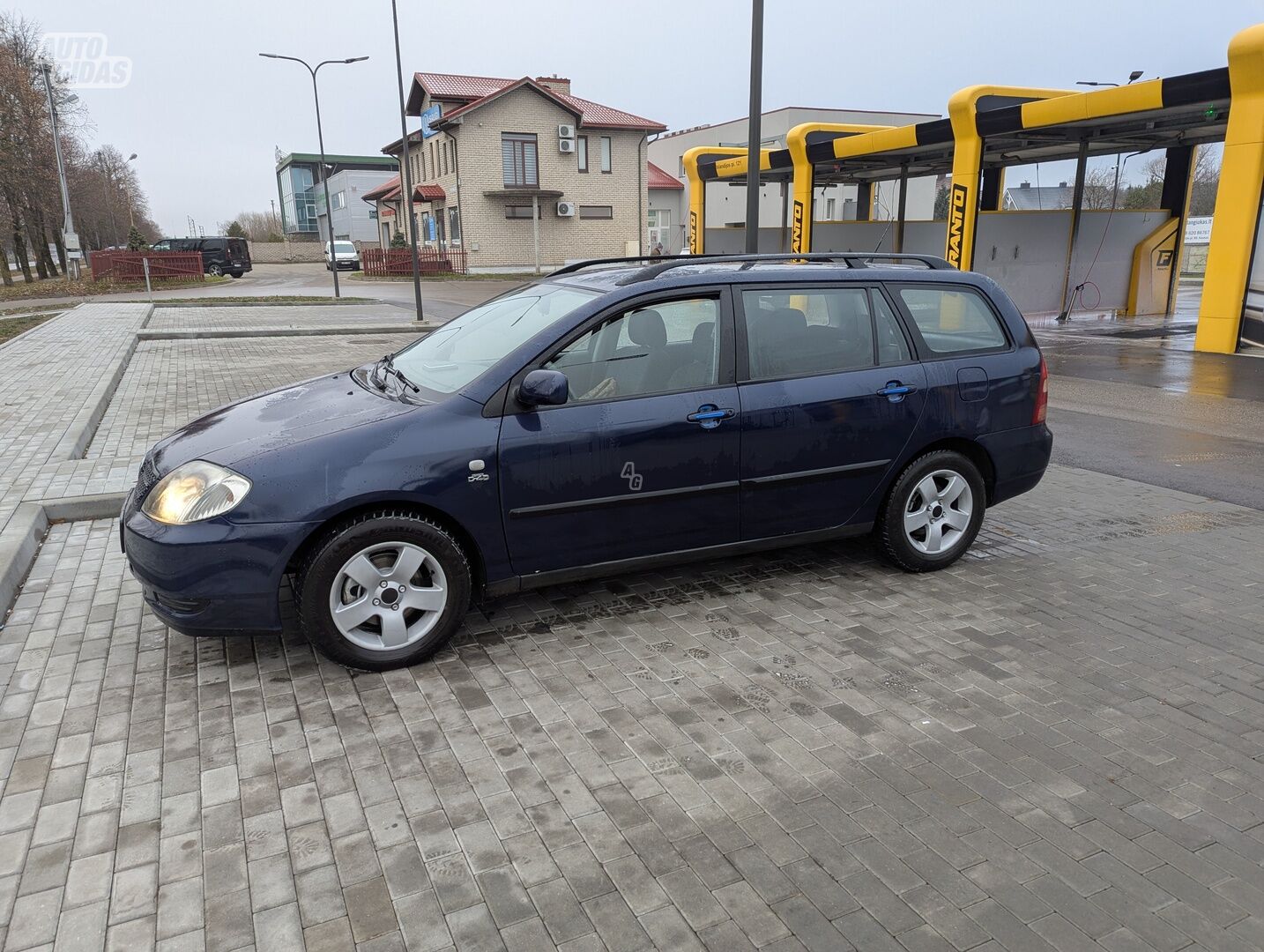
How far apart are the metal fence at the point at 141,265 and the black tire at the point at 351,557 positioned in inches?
1518

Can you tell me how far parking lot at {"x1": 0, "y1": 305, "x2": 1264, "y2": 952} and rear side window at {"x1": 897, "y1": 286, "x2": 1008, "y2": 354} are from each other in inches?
51.6

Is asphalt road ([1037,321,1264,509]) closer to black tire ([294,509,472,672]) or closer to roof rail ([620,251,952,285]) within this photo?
roof rail ([620,251,952,285])

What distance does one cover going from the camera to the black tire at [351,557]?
12.2 ft

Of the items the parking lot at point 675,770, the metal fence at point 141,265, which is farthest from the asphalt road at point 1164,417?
the metal fence at point 141,265

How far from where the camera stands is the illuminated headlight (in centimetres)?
367

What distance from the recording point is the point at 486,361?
4.32m

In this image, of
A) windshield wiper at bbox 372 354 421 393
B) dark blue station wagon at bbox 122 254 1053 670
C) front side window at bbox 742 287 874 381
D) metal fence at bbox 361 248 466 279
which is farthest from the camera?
metal fence at bbox 361 248 466 279

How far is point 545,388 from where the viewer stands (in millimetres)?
3918

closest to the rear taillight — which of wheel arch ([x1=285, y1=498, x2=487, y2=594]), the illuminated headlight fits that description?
wheel arch ([x1=285, y1=498, x2=487, y2=594])

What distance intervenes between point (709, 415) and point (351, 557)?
179cm

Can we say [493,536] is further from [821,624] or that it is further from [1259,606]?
[1259,606]

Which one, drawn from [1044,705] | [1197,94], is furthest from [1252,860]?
[1197,94]

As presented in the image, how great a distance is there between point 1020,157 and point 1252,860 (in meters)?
26.0

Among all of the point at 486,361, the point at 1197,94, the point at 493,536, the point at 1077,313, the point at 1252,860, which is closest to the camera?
the point at 1252,860
